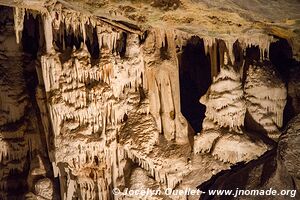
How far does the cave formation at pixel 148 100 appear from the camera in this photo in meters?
5.62

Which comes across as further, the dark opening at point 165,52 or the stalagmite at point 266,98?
the dark opening at point 165,52

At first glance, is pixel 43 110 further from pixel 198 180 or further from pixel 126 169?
pixel 198 180

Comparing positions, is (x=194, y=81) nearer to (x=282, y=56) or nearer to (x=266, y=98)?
(x=282, y=56)

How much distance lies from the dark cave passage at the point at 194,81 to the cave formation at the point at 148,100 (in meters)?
1.73

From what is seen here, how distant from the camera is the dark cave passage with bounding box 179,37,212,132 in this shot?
318 inches

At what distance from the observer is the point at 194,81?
332 inches

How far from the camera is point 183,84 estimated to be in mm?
8461

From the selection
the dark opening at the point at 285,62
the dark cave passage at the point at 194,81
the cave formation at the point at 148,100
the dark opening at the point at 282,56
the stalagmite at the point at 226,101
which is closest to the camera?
the cave formation at the point at 148,100

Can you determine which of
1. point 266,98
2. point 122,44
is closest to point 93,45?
point 122,44

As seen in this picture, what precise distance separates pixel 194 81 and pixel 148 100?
8.87 ft

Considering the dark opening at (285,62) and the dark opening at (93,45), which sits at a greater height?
the dark opening at (93,45)

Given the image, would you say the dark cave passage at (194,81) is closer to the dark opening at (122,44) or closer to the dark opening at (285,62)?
the dark opening at (285,62)

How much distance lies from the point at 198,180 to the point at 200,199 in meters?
0.31

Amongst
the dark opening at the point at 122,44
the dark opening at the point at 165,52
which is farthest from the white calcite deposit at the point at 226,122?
the dark opening at the point at 122,44
